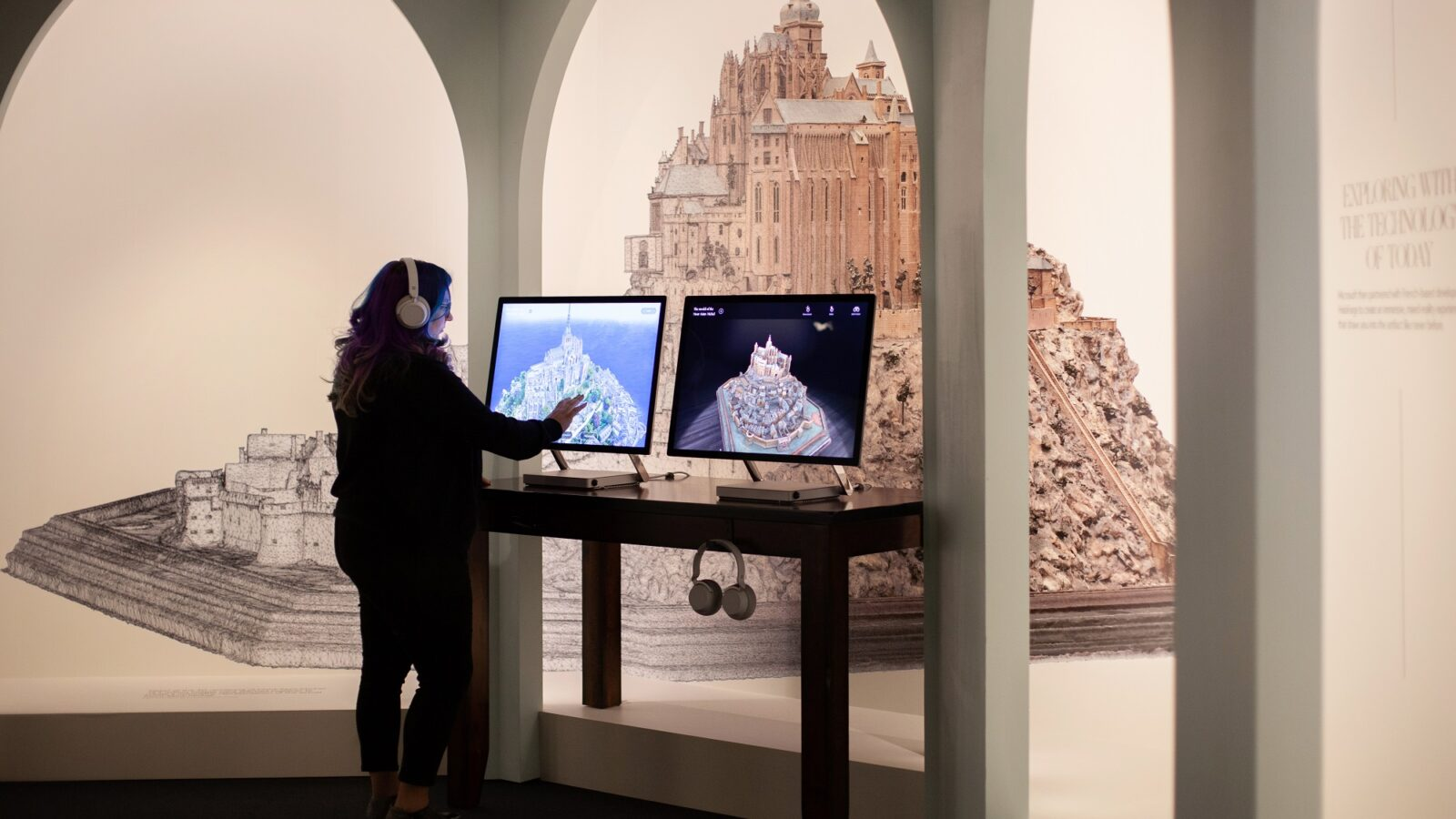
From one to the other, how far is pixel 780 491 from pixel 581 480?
744mm

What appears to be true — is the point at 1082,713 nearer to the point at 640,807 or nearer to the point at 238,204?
the point at 640,807

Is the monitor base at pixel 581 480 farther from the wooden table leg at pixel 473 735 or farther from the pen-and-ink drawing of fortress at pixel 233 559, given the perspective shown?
the pen-and-ink drawing of fortress at pixel 233 559

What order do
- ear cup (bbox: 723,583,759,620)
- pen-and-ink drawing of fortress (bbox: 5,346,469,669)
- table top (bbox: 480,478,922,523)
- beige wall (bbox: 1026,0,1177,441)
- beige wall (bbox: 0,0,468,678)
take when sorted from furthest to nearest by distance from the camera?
beige wall (bbox: 1026,0,1177,441)
pen-and-ink drawing of fortress (bbox: 5,346,469,669)
beige wall (bbox: 0,0,468,678)
ear cup (bbox: 723,583,759,620)
table top (bbox: 480,478,922,523)

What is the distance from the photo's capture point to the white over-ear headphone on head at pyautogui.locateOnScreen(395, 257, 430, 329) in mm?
3477

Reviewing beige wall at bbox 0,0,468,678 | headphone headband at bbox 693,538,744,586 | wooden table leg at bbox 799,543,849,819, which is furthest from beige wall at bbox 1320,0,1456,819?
beige wall at bbox 0,0,468,678

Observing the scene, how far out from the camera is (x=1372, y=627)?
7.40ft

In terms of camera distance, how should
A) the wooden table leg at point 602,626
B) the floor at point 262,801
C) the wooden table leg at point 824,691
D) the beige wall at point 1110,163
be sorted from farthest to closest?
the beige wall at point 1110,163, the wooden table leg at point 602,626, the floor at point 262,801, the wooden table leg at point 824,691

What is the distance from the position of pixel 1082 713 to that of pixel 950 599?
1.77m

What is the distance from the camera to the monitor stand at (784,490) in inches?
138

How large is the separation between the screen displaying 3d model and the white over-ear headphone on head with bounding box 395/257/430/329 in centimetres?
80

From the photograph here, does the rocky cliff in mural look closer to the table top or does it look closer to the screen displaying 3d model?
the table top

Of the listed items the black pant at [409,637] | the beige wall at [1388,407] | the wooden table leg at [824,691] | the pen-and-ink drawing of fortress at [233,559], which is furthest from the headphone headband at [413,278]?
the beige wall at [1388,407]

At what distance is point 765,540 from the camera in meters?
3.47

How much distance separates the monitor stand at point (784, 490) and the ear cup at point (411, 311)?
930 millimetres
